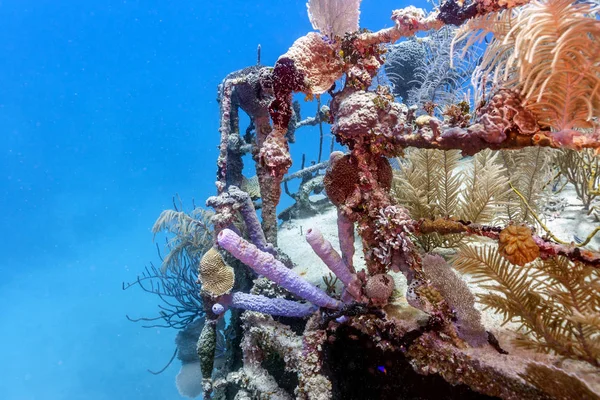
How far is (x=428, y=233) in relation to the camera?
107 inches

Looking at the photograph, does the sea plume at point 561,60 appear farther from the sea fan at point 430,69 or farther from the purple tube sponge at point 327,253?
the sea fan at point 430,69

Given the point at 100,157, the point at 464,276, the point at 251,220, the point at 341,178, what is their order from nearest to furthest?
the point at 341,178, the point at 464,276, the point at 251,220, the point at 100,157

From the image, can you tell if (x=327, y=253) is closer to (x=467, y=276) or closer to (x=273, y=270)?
(x=273, y=270)

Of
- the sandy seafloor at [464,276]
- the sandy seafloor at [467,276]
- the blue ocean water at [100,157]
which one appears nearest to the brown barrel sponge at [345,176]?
the sandy seafloor at [467,276]

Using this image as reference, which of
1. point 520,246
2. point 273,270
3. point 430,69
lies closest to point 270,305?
point 273,270

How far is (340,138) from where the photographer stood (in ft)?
8.70

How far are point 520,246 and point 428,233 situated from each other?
30.8 inches

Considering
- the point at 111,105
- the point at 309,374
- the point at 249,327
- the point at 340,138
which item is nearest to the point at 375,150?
the point at 340,138

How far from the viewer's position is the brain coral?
3481 millimetres

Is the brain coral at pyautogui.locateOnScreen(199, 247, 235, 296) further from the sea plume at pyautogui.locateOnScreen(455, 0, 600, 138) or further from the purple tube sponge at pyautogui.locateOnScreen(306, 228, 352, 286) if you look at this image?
the sea plume at pyautogui.locateOnScreen(455, 0, 600, 138)

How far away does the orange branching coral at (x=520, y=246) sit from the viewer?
1.97 meters

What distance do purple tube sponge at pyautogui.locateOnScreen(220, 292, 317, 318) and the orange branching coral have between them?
1.96 meters

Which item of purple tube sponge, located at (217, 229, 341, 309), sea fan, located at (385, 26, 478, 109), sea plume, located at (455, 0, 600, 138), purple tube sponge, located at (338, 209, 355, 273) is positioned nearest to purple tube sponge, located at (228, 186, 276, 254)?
purple tube sponge, located at (217, 229, 341, 309)

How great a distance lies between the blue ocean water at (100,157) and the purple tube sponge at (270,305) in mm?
13567
